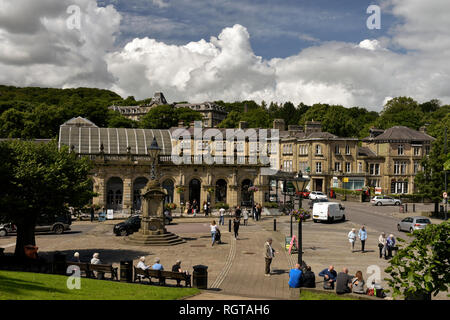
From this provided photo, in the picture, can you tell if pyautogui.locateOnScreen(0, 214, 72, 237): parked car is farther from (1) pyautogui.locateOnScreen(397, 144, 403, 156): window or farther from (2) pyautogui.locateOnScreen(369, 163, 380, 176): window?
(1) pyautogui.locateOnScreen(397, 144, 403, 156): window

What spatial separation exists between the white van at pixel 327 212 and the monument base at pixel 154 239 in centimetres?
1518

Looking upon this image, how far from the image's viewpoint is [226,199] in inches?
1843

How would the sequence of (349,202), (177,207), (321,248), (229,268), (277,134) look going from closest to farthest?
(229,268), (321,248), (177,207), (349,202), (277,134)

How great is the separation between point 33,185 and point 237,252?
11562 mm

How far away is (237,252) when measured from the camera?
2353cm

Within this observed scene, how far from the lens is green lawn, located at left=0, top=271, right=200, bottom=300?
1109 centimetres

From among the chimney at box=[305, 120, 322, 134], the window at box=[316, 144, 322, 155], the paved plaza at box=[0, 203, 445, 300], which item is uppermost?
the chimney at box=[305, 120, 322, 134]

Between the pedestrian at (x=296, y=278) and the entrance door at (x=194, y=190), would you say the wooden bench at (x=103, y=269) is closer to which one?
the pedestrian at (x=296, y=278)

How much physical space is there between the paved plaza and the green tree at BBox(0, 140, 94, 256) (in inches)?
126

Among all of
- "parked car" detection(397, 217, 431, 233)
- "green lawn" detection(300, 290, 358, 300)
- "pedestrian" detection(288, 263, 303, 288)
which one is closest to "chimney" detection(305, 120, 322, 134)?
"parked car" detection(397, 217, 431, 233)
